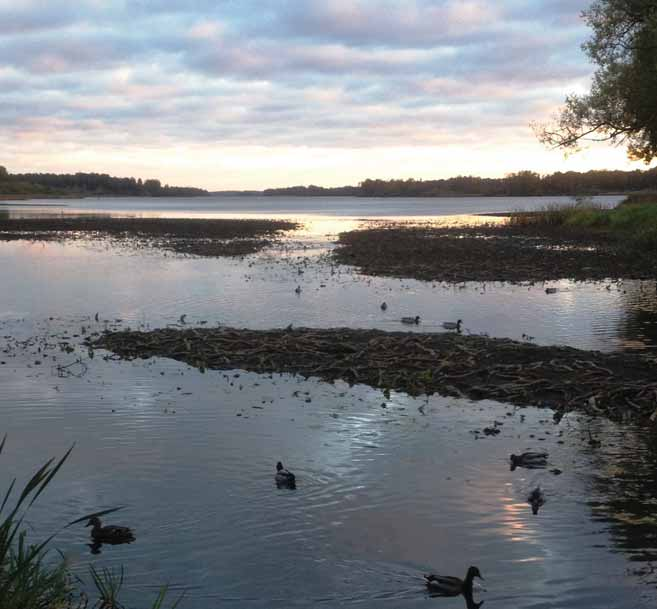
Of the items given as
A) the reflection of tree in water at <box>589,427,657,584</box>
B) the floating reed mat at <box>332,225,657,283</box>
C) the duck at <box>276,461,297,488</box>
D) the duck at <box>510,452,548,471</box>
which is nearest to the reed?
the duck at <box>276,461,297,488</box>

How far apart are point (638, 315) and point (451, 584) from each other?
17396 mm

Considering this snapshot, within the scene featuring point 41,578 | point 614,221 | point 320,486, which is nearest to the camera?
point 41,578

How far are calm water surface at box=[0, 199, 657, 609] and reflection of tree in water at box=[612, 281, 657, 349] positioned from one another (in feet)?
0.68

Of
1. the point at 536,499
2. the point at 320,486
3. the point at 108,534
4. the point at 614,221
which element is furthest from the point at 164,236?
the point at 536,499

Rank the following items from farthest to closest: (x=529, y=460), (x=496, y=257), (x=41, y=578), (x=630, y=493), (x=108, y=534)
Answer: (x=496, y=257) < (x=529, y=460) < (x=630, y=493) < (x=108, y=534) < (x=41, y=578)

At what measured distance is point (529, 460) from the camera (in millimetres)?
9812

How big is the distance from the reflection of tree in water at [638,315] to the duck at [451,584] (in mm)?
12271

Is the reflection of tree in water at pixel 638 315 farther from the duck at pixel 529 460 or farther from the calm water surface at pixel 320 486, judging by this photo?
the duck at pixel 529 460

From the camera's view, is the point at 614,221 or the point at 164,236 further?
the point at 164,236

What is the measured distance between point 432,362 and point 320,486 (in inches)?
249

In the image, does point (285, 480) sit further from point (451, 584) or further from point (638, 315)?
point (638, 315)

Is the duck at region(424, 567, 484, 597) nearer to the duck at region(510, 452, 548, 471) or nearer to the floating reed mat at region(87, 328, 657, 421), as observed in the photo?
the duck at region(510, 452, 548, 471)

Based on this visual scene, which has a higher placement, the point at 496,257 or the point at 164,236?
the point at 164,236

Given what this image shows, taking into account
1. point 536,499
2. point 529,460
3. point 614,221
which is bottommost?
point 536,499
